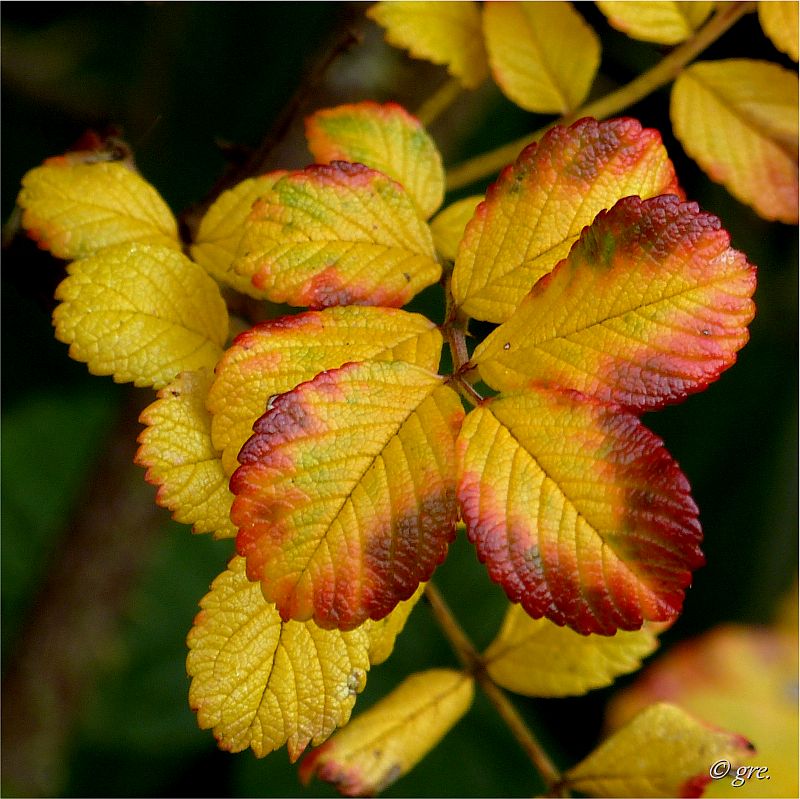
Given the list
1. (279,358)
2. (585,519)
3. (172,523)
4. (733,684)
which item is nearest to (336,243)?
(279,358)

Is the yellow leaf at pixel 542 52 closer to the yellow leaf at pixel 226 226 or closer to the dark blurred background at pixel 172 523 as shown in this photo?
the yellow leaf at pixel 226 226

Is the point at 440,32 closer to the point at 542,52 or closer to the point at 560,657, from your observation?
the point at 542,52

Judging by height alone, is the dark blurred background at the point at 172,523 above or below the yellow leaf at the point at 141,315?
below

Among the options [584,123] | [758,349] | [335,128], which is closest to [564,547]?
[584,123]

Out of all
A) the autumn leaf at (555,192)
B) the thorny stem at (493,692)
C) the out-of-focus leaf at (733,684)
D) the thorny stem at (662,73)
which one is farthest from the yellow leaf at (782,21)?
the out-of-focus leaf at (733,684)

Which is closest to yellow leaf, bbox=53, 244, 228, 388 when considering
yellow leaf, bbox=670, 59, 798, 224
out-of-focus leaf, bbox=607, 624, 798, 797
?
yellow leaf, bbox=670, 59, 798, 224

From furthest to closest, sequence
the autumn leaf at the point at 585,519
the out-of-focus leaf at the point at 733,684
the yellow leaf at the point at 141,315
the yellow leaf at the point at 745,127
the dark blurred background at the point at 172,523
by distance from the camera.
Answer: the dark blurred background at the point at 172,523 → the out-of-focus leaf at the point at 733,684 → the yellow leaf at the point at 745,127 → the yellow leaf at the point at 141,315 → the autumn leaf at the point at 585,519

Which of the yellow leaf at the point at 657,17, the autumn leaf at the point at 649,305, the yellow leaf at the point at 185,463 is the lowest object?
→ the yellow leaf at the point at 185,463

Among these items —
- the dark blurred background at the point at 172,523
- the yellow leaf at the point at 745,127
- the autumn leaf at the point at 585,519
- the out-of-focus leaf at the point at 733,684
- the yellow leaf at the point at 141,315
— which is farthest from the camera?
the dark blurred background at the point at 172,523

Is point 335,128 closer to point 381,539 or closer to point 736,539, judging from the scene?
point 381,539
